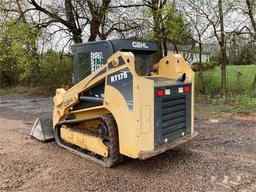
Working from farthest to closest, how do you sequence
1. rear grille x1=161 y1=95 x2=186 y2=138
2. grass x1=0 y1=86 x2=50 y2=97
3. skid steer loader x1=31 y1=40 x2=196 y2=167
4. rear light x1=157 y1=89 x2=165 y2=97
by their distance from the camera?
grass x1=0 y1=86 x2=50 y2=97
rear grille x1=161 y1=95 x2=186 y2=138
rear light x1=157 y1=89 x2=165 y2=97
skid steer loader x1=31 y1=40 x2=196 y2=167

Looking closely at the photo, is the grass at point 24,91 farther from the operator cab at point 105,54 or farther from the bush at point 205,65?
the operator cab at point 105,54

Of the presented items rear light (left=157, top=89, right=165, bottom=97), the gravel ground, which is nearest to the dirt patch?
the gravel ground

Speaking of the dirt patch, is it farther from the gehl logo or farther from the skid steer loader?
the gehl logo

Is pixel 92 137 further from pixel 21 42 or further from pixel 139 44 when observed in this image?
pixel 21 42

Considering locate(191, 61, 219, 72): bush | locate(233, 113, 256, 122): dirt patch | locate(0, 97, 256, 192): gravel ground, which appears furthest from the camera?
locate(191, 61, 219, 72): bush

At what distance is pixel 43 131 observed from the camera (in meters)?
6.17

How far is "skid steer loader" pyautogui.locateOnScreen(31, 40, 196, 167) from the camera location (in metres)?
4.16

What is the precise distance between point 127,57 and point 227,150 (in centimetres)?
250

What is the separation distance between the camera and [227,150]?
542cm

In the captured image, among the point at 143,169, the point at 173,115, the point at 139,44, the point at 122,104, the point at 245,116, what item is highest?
the point at 139,44

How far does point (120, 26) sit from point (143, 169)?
373 inches

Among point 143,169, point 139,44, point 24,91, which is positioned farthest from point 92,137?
point 24,91

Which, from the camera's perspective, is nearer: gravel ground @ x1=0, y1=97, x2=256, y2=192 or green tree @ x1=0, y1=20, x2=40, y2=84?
gravel ground @ x1=0, y1=97, x2=256, y2=192

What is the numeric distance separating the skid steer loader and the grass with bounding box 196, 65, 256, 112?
5955mm
